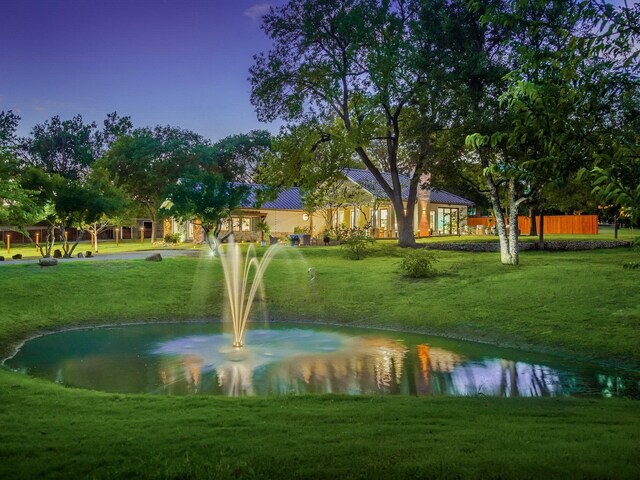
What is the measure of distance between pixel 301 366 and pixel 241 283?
1402cm

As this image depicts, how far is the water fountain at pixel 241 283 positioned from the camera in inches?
822

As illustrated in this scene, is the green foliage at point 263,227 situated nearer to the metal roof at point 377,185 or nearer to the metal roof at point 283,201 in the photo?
the metal roof at point 283,201

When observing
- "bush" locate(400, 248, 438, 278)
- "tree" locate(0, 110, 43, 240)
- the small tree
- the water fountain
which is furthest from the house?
"tree" locate(0, 110, 43, 240)

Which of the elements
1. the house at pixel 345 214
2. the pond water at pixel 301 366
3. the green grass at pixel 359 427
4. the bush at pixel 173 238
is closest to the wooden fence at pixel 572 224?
the house at pixel 345 214

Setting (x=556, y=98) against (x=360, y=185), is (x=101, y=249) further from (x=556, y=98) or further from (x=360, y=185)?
(x=556, y=98)

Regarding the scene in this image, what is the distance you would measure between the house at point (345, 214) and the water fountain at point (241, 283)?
17.0 meters

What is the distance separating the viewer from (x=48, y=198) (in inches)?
1494

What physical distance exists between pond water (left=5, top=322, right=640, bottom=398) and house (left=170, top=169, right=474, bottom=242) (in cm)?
3412

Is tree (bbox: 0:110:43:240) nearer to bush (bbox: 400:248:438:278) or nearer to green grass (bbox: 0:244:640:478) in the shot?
green grass (bbox: 0:244:640:478)

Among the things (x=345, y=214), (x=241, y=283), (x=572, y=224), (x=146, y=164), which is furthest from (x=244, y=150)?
(x=241, y=283)

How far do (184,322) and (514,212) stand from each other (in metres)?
18.1

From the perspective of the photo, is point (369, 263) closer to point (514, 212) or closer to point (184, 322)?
point (514, 212)

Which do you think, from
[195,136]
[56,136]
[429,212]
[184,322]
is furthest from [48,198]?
[56,136]

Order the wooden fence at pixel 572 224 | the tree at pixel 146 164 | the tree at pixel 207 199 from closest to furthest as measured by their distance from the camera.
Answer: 1. the tree at pixel 207 199
2. the wooden fence at pixel 572 224
3. the tree at pixel 146 164
